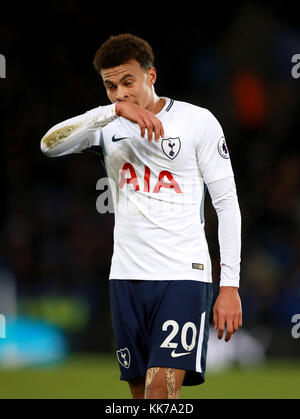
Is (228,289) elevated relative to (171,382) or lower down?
elevated

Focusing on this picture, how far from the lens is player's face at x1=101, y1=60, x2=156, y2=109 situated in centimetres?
393

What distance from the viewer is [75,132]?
156 inches

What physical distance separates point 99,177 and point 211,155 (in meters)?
10.6

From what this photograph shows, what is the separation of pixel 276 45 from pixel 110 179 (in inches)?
528

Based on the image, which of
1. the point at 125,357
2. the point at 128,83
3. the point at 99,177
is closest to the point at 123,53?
the point at 128,83

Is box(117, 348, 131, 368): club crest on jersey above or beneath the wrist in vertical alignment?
beneath

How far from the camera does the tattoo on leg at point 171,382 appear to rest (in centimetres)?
374

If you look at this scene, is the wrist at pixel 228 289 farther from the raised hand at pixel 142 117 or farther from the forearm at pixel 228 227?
the raised hand at pixel 142 117

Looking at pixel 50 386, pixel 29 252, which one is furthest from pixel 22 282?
pixel 50 386

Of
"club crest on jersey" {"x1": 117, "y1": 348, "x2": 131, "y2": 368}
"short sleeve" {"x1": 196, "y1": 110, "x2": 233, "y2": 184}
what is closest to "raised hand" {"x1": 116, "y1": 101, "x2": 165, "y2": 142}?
"short sleeve" {"x1": 196, "y1": 110, "x2": 233, "y2": 184}

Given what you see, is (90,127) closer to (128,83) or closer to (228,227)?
(128,83)

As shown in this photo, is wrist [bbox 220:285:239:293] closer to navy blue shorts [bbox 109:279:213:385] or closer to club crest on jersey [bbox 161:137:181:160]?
navy blue shorts [bbox 109:279:213:385]
